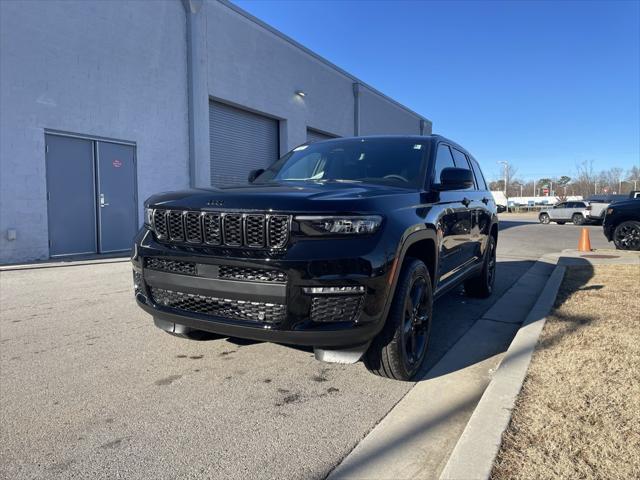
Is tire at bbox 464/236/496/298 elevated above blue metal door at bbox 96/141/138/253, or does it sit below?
below

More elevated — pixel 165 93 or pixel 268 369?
pixel 165 93

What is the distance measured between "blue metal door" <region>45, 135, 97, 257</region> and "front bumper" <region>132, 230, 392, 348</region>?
893 centimetres

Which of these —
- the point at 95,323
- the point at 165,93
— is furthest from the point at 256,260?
the point at 165,93

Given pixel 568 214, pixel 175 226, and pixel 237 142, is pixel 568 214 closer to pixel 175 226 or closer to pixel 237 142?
pixel 237 142

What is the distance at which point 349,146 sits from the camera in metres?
4.47

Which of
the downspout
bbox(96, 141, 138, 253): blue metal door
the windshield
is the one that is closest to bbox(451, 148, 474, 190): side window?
the windshield

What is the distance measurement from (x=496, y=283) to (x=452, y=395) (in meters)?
4.78

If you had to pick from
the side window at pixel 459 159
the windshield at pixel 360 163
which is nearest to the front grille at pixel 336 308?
the windshield at pixel 360 163

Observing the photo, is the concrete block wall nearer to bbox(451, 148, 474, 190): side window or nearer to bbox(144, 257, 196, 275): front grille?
bbox(144, 257, 196, 275): front grille

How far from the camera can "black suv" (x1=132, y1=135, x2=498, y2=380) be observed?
2693mm

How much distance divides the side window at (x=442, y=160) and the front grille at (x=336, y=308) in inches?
69.0

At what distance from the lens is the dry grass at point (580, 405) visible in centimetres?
221

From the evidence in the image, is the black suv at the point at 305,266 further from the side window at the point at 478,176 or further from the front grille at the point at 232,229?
the side window at the point at 478,176

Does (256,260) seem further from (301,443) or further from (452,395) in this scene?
(452,395)
